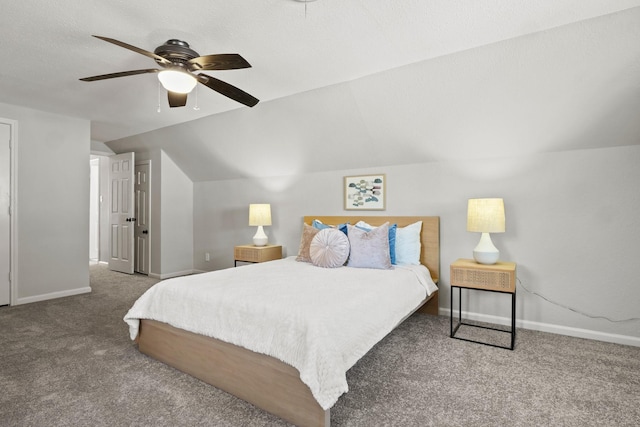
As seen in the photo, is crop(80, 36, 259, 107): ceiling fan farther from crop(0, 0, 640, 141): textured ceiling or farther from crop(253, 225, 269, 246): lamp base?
crop(253, 225, 269, 246): lamp base

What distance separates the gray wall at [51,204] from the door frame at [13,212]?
3 cm

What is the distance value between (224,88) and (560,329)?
3614mm

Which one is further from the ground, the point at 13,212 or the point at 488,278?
the point at 13,212

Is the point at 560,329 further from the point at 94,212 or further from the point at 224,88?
the point at 94,212

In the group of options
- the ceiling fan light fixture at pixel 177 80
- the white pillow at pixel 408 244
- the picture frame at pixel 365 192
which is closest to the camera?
the ceiling fan light fixture at pixel 177 80

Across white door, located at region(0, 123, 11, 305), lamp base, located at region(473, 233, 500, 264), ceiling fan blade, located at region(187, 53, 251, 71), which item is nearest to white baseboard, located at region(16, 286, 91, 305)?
white door, located at region(0, 123, 11, 305)

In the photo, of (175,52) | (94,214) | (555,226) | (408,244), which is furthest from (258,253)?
(94,214)

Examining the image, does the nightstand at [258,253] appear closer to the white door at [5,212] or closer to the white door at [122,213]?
the white door at [122,213]

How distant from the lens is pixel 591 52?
2.44m

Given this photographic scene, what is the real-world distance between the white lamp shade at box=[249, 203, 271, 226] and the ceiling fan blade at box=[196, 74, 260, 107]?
2181mm

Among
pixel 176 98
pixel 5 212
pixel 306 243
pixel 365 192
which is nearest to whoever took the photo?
pixel 176 98

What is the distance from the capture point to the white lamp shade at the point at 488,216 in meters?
3.05

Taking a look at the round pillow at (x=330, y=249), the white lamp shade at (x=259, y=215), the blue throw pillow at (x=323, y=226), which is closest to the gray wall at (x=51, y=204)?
the white lamp shade at (x=259, y=215)

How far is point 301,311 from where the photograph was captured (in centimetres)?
194
